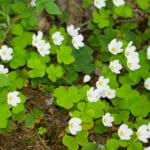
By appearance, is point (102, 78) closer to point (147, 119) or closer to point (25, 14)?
point (147, 119)

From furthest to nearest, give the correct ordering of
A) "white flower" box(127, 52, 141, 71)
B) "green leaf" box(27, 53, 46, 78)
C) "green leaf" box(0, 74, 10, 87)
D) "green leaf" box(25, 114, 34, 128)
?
"white flower" box(127, 52, 141, 71)
"green leaf" box(27, 53, 46, 78)
"green leaf" box(25, 114, 34, 128)
"green leaf" box(0, 74, 10, 87)


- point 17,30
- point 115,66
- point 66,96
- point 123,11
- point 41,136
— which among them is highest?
point 123,11

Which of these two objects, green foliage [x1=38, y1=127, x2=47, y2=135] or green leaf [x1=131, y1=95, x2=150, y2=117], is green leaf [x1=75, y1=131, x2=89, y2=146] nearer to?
green foliage [x1=38, y1=127, x2=47, y2=135]

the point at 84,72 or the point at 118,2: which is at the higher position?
the point at 118,2

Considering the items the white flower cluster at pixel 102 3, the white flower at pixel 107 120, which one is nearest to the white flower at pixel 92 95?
the white flower at pixel 107 120

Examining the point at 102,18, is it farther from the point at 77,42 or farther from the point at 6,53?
the point at 6,53

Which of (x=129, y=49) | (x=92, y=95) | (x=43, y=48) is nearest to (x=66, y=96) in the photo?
(x=92, y=95)

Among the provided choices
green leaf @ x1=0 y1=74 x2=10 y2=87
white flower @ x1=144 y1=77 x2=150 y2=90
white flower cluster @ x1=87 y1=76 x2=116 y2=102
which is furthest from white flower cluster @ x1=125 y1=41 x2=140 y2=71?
green leaf @ x1=0 y1=74 x2=10 y2=87
